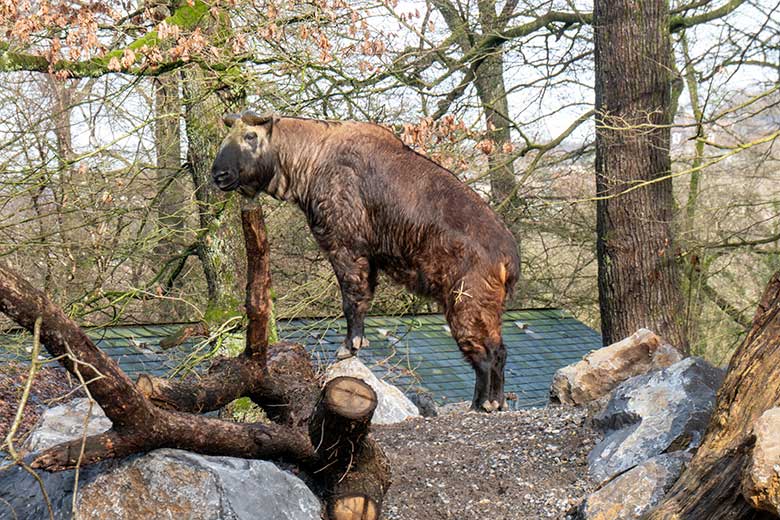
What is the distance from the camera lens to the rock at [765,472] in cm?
376

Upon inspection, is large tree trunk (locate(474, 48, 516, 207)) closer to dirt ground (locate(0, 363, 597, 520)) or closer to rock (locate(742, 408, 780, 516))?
dirt ground (locate(0, 363, 597, 520))

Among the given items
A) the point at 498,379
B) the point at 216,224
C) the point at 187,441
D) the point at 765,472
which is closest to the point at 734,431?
the point at 765,472

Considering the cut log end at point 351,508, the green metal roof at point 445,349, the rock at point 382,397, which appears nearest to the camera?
the cut log end at point 351,508

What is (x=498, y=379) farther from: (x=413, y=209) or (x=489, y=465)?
(x=413, y=209)

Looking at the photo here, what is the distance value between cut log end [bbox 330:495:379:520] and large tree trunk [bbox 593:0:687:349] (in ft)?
22.1

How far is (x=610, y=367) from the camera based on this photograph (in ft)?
25.5

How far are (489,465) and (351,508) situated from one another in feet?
4.15

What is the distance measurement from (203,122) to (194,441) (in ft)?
19.8

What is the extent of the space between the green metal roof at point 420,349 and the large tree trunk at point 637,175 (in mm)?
1825

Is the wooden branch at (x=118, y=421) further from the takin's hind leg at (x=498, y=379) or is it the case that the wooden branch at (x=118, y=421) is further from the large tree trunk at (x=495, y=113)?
the large tree trunk at (x=495, y=113)

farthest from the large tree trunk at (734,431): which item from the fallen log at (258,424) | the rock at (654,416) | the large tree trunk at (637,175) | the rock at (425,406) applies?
the large tree trunk at (637,175)

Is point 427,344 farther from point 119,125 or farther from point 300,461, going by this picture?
point 300,461

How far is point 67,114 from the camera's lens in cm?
1287

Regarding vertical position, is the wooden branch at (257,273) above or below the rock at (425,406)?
above
